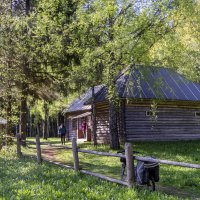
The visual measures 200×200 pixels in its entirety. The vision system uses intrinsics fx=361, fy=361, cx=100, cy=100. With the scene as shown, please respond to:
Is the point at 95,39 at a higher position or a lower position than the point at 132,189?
higher

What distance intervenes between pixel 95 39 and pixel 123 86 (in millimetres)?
5810

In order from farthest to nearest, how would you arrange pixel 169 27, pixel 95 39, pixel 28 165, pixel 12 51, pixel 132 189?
pixel 12 51 < pixel 95 39 < pixel 169 27 < pixel 28 165 < pixel 132 189

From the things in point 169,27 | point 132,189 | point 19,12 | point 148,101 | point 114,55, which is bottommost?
point 132,189

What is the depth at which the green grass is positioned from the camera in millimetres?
8461

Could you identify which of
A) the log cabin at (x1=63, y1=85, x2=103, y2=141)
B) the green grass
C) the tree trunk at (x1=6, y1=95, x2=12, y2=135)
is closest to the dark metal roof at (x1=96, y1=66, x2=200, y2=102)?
the log cabin at (x1=63, y1=85, x2=103, y2=141)

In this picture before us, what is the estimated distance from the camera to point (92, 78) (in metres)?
20.7

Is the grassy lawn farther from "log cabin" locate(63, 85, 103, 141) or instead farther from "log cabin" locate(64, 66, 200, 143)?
"log cabin" locate(63, 85, 103, 141)

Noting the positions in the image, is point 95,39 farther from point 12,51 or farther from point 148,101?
point 148,101

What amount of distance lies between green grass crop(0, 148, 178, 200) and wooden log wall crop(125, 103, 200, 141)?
541 inches

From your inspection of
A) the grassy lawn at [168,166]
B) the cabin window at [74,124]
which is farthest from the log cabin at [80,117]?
the grassy lawn at [168,166]

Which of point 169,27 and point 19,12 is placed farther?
point 19,12

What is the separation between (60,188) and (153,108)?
1568 centimetres

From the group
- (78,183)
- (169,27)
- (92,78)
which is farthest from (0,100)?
(78,183)

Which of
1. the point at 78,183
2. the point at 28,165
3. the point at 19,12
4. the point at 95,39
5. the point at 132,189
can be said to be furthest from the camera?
the point at 19,12
